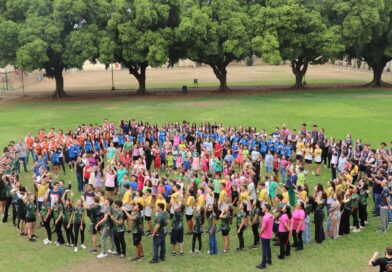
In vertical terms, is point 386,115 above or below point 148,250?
above

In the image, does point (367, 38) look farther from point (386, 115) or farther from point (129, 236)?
point (129, 236)

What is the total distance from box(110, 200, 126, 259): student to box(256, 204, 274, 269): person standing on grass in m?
3.60

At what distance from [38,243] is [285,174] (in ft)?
30.8

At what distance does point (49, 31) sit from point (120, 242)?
29620 mm

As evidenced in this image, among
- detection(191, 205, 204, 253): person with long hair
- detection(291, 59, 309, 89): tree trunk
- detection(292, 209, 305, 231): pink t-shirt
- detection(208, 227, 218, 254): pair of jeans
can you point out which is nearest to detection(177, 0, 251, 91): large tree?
detection(291, 59, 309, 89): tree trunk

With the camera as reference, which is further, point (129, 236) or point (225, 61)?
point (225, 61)

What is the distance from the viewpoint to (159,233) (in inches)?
427

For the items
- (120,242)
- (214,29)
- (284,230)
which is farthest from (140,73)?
(284,230)

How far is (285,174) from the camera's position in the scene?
16.8m

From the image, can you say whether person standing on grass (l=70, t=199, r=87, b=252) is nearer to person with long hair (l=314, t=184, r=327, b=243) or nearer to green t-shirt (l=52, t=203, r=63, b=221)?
green t-shirt (l=52, t=203, r=63, b=221)

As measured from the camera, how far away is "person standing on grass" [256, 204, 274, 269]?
408 inches

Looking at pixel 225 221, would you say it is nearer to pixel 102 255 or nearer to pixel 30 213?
pixel 102 255

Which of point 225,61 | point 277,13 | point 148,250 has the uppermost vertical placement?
point 277,13

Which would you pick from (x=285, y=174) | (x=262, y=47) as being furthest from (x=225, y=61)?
(x=285, y=174)
